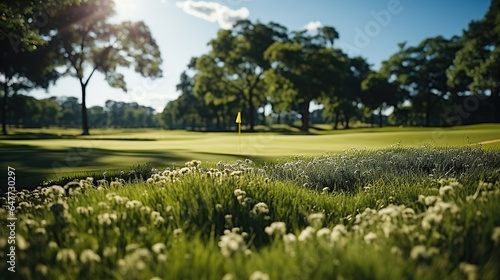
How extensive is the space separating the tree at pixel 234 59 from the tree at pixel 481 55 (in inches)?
1229

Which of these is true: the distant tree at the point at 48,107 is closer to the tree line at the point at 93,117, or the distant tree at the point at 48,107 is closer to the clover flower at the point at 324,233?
the tree line at the point at 93,117

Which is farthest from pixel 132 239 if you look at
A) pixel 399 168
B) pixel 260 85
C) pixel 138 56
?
pixel 260 85

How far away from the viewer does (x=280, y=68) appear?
5600cm

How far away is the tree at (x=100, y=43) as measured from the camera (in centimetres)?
4475

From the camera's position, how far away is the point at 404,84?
7338cm

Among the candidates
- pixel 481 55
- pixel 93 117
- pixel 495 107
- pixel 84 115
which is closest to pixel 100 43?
pixel 84 115

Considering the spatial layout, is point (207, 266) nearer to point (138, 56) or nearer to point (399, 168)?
point (399, 168)

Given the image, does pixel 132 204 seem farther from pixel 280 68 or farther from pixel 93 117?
pixel 93 117

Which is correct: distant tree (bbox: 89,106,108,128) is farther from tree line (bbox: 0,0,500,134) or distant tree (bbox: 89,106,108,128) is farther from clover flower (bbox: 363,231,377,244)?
clover flower (bbox: 363,231,377,244)

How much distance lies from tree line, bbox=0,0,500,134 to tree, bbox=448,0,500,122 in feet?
0.44

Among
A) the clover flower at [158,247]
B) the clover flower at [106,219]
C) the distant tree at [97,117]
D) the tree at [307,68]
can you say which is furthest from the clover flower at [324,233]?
the distant tree at [97,117]

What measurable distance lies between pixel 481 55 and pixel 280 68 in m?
28.9

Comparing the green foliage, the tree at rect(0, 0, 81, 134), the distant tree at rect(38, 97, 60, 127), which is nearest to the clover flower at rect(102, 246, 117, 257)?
the green foliage

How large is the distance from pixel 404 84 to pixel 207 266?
79.3 m
